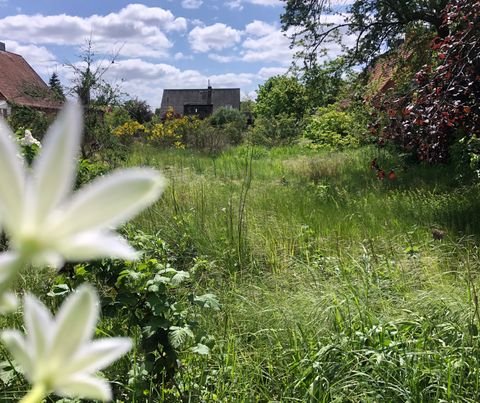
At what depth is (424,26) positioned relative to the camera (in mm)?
10641

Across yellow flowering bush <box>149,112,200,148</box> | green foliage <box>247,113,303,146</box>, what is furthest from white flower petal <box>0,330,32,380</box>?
green foliage <box>247,113,303,146</box>

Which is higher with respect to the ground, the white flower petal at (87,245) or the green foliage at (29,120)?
the green foliage at (29,120)

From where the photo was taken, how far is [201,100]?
6191cm

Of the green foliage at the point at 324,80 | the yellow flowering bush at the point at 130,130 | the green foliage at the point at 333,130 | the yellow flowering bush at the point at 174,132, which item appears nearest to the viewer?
the green foliage at the point at 324,80

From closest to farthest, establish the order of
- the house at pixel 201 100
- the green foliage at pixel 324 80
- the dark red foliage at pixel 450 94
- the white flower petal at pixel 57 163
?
the white flower petal at pixel 57 163 → the dark red foliage at pixel 450 94 → the green foliage at pixel 324 80 → the house at pixel 201 100

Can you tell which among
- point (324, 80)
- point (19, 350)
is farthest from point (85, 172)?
point (324, 80)

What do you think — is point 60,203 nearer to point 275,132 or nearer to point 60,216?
point 60,216

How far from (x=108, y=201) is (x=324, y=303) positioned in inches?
103

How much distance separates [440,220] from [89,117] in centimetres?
572

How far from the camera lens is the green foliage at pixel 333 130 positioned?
15.3 m

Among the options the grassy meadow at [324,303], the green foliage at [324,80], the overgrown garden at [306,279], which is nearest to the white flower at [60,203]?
the overgrown garden at [306,279]

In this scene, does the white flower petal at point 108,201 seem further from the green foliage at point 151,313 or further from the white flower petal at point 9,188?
the green foliage at point 151,313

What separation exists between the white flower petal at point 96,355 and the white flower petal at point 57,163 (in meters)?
0.07

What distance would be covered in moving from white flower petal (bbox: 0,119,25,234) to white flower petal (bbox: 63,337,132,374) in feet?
0.22
